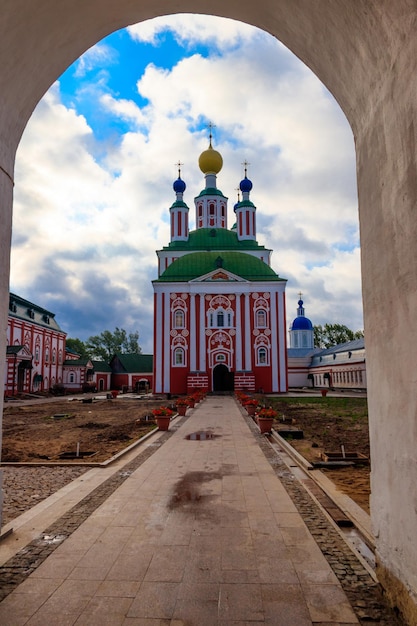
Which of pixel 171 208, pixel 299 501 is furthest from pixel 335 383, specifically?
pixel 299 501

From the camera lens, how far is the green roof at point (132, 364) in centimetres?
5518

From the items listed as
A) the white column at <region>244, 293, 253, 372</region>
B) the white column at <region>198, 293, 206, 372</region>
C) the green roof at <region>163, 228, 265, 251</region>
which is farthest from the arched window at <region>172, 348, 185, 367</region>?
the green roof at <region>163, 228, 265, 251</region>

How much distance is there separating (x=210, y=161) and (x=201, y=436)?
38.1m

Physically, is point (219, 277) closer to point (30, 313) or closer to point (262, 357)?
point (262, 357)

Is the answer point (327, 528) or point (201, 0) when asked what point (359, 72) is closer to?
point (201, 0)

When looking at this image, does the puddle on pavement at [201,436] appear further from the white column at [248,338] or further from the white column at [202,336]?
the white column at [248,338]

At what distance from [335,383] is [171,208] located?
2553 centimetres

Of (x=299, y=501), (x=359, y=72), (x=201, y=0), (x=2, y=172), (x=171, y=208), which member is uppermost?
(x=171, y=208)

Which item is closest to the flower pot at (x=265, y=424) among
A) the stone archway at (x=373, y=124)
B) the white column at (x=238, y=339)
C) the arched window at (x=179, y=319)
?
the stone archway at (x=373, y=124)

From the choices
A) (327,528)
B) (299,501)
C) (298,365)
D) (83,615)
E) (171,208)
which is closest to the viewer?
(83,615)

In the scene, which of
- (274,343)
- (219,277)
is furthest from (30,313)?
(274,343)

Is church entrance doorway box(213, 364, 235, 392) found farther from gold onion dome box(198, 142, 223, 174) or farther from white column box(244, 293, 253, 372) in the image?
gold onion dome box(198, 142, 223, 174)

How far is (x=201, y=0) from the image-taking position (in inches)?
165

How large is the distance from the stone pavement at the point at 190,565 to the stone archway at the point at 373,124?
0.71 metres
